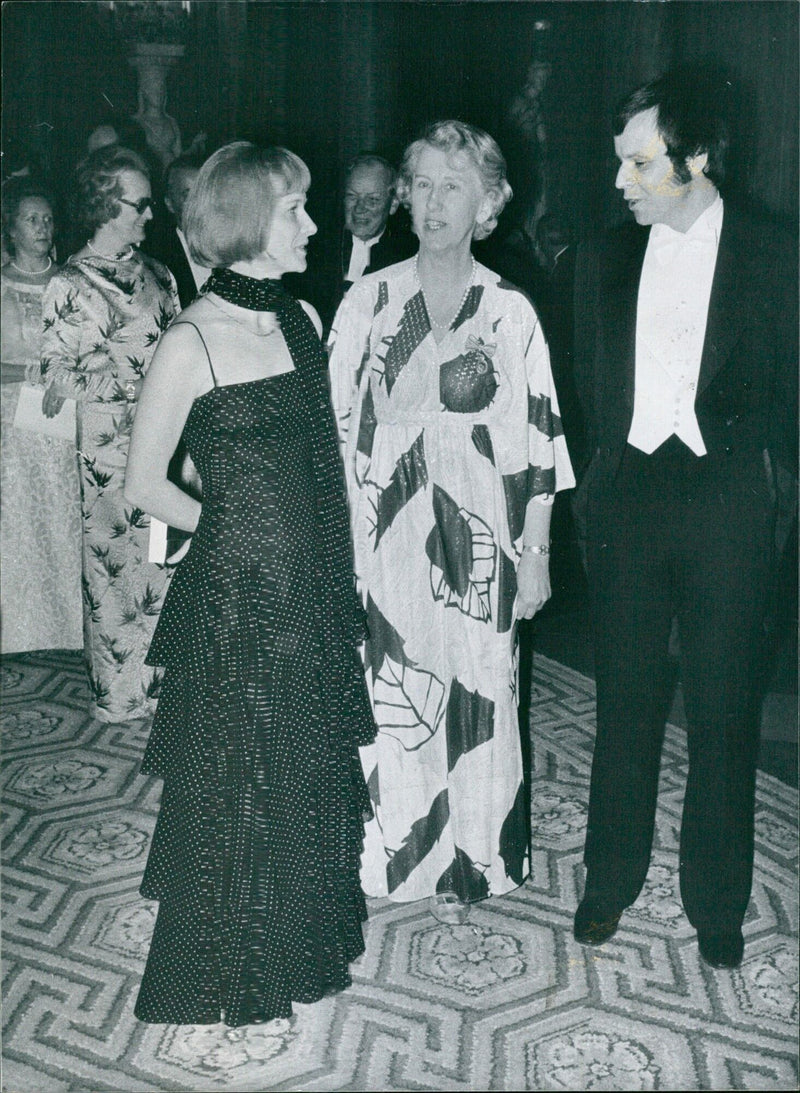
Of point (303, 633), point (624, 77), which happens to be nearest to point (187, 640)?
point (303, 633)

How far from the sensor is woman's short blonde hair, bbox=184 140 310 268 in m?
2.16

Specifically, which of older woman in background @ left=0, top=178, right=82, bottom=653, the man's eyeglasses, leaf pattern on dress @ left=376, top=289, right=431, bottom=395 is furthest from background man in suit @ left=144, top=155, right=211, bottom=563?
leaf pattern on dress @ left=376, top=289, right=431, bottom=395

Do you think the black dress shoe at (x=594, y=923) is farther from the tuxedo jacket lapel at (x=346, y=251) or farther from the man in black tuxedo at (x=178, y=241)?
the tuxedo jacket lapel at (x=346, y=251)

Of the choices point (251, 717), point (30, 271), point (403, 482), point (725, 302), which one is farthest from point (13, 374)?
point (725, 302)

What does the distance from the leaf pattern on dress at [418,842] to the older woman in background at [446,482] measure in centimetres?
1

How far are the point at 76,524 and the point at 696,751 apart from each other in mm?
2850

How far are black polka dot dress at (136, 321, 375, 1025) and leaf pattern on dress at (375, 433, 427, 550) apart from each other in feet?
1.17

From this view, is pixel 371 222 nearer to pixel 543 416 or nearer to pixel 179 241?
pixel 179 241

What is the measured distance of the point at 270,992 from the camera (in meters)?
2.40

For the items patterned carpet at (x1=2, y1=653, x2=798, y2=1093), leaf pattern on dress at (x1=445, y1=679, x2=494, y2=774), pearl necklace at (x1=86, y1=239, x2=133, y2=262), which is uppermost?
pearl necklace at (x1=86, y1=239, x2=133, y2=262)

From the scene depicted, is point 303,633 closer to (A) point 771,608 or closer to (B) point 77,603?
(A) point 771,608

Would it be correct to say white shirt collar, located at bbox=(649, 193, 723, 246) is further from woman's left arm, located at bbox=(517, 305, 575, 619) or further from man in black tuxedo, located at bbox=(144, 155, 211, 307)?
man in black tuxedo, located at bbox=(144, 155, 211, 307)

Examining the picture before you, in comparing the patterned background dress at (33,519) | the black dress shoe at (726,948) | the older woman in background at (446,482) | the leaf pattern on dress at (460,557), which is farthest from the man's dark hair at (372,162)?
the black dress shoe at (726,948)

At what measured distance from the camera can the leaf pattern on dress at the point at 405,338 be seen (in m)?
2.71
